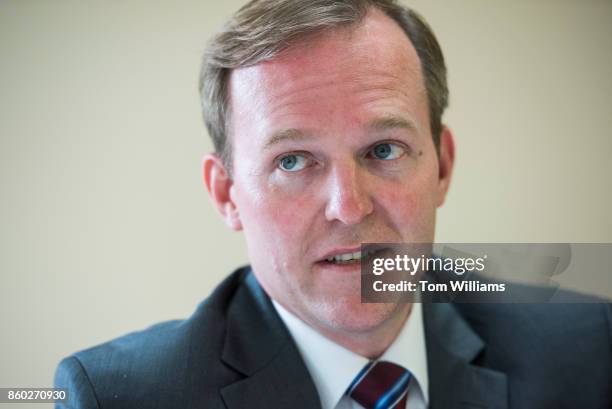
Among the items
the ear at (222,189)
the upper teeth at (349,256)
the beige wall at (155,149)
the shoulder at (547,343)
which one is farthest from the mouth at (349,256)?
the beige wall at (155,149)

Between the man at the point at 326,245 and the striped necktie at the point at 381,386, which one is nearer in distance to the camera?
the man at the point at 326,245

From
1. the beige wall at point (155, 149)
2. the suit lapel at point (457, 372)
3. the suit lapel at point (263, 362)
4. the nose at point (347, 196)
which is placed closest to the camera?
the nose at point (347, 196)

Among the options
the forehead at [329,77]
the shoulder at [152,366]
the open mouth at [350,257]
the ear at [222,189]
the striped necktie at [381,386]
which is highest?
the forehead at [329,77]

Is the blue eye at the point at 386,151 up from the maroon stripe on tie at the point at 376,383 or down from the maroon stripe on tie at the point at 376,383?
up

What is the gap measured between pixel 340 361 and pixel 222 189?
48 centimetres

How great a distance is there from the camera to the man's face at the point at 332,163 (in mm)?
1116

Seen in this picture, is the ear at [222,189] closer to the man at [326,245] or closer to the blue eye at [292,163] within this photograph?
the man at [326,245]

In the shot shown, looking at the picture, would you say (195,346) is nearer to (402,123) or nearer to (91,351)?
(91,351)

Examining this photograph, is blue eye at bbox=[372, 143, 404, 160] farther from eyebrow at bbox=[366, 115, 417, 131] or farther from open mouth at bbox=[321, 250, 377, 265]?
open mouth at bbox=[321, 250, 377, 265]

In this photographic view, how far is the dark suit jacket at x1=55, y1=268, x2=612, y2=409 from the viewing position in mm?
1198

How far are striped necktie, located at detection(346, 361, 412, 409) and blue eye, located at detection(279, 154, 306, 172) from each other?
468 mm

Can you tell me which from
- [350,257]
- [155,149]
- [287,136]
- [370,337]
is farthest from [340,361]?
[155,149]

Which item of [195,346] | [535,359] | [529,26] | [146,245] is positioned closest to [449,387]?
[535,359]

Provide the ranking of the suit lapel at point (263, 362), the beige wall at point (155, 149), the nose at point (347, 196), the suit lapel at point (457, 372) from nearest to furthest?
the nose at point (347, 196) < the suit lapel at point (263, 362) < the suit lapel at point (457, 372) < the beige wall at point (155, 149)
